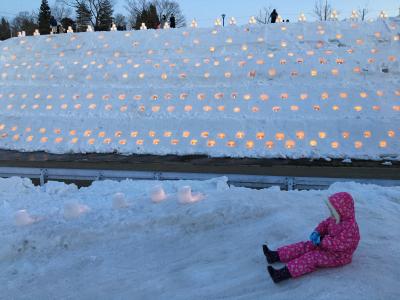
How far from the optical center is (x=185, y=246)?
5.54 metres

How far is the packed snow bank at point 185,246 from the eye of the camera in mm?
4258

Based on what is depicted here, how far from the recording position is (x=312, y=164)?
11.2 meters

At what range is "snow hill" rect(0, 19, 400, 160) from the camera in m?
12.7

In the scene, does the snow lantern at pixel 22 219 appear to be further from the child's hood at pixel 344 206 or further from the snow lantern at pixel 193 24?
the snow lantern at pixel 193 24

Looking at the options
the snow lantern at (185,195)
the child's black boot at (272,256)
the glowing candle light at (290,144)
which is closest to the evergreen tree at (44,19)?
the glowing candle light at (290,144)

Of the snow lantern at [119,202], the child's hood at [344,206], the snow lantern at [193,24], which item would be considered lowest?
the snow lantern at [119,202]

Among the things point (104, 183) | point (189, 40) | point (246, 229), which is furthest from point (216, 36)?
point (246, 229)

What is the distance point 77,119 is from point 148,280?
35.8 ft

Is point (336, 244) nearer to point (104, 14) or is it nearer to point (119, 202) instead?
point (119, 202)

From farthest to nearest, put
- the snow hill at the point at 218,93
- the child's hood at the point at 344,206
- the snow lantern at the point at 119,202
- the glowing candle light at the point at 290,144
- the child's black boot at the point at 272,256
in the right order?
the snow hill at the point at 218,93, the glowing candle light at the point at 290,144, the snow lantern at the point at 119,202, the child's black boot at the point at 272,256, the child's hood at the point at 344,206

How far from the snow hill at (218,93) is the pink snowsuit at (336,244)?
310 inches

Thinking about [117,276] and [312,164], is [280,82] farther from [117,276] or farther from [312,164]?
[117,276]

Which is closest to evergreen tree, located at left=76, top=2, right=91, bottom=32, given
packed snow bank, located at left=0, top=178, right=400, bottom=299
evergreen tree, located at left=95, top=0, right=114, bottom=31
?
evergreen tree, located at left=95, top=0, right=114, bottom=31

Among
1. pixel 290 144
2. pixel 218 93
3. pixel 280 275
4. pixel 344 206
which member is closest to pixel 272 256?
pixel 280 275
